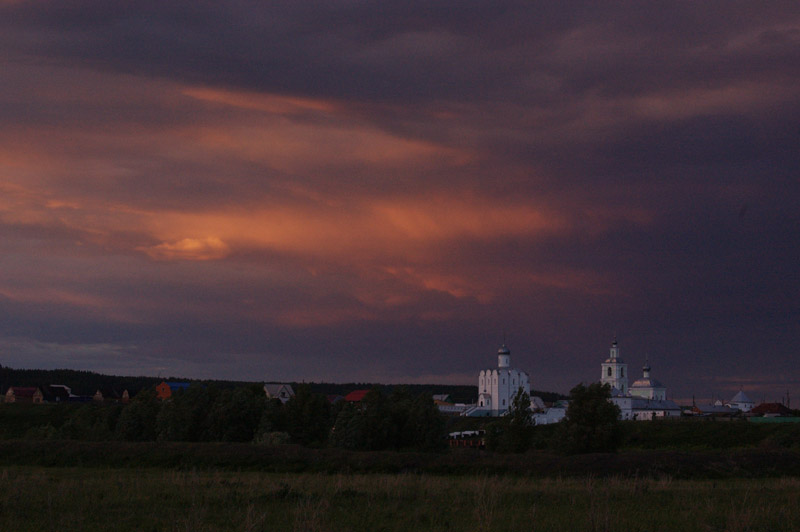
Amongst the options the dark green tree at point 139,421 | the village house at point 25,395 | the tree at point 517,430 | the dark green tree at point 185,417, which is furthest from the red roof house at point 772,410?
the village house at point 25,395

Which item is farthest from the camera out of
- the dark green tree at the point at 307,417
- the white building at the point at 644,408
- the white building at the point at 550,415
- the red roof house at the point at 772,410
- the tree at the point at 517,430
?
the white building at the point at 644,408

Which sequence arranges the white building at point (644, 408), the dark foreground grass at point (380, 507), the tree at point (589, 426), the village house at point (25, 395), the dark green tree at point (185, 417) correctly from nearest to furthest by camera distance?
the dark foreground grass at point (380, 507)
the tree at point (589, 426)
the dark green tree at point (185, 417)
the village house at point (25, 395)
the white building at point (644, 408)

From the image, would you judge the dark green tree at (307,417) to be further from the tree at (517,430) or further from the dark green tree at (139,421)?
the tree at (517,430)

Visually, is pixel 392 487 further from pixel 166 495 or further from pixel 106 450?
pixel 106 450

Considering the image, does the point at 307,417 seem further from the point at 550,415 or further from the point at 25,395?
the point at 25,395

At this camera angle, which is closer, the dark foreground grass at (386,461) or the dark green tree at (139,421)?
the dark foreground grass at (386,461)

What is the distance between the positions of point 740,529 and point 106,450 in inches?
1524

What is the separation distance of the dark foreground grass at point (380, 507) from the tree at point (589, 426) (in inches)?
1483

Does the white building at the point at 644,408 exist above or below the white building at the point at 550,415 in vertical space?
above

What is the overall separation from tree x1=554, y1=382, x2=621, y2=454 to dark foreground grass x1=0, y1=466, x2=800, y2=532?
37673mm

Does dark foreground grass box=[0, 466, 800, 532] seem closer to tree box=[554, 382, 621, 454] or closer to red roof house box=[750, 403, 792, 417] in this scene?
tree box=[554, 382, 621, 454]

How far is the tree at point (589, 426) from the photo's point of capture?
6762 centimetres

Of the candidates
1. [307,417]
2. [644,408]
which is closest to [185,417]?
[307,417]

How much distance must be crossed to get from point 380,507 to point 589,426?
49073 mm
